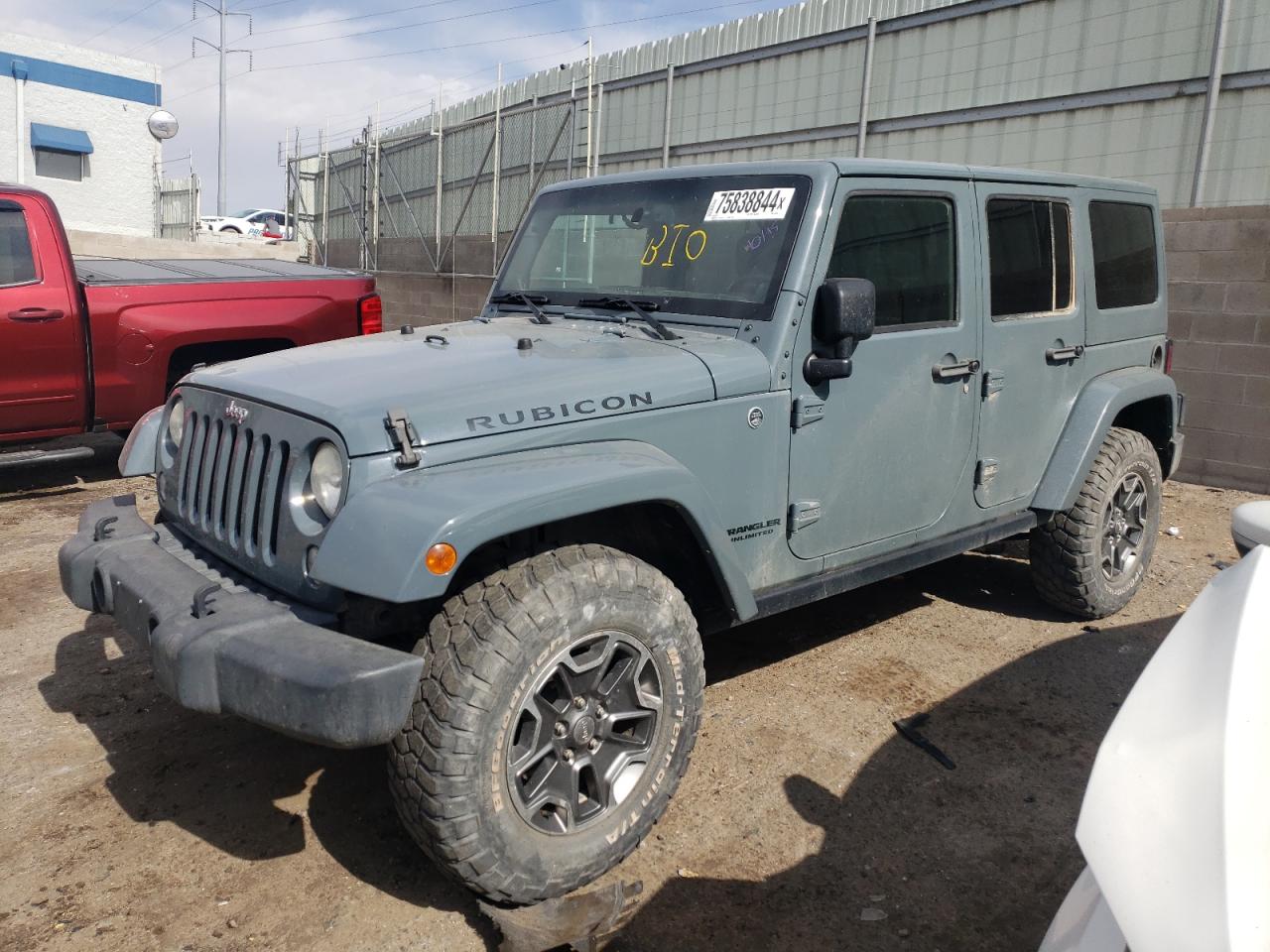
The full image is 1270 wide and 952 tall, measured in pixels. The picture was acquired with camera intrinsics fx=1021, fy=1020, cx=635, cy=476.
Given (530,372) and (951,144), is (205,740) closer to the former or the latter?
(530,372)

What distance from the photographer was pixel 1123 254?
186 inches

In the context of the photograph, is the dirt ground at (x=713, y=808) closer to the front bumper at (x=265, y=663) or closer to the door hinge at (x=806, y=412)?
the front bumper at (x=265, y=663)

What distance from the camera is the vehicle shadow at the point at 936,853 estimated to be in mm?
2572

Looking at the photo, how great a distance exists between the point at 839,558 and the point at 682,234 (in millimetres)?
1246

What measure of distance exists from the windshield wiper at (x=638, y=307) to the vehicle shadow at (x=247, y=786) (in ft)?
5.52

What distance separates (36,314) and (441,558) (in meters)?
5.25

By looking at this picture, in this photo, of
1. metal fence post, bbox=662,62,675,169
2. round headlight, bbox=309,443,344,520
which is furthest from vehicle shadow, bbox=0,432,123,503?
metal fence post, bbox=662,62,675,169

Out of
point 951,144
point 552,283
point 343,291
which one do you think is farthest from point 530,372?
point 951,144

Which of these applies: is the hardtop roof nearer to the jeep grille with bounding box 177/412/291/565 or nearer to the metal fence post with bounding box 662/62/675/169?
the jeep grille with bounding box 177/412/291/565

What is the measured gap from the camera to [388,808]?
3082 mm

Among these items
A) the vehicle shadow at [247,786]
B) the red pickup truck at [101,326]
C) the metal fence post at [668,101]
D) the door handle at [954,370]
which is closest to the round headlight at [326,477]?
the vehicle shadow at [247,786]

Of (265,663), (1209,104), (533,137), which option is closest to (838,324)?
(265,663)

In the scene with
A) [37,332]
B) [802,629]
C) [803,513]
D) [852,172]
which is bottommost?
[802,629]

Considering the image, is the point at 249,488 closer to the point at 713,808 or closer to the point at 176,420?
the point at 176,420
